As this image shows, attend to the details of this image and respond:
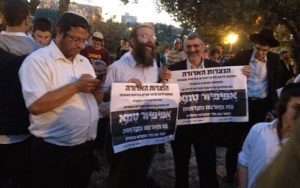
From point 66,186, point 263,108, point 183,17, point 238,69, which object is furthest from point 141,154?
point 183,17

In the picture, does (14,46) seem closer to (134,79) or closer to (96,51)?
(134,79)

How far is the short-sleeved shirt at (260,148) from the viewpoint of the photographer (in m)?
3.04

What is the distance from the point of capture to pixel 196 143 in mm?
4949

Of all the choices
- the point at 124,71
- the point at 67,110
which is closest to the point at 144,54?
the point at 124,71

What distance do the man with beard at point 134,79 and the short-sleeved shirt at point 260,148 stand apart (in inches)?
55.4

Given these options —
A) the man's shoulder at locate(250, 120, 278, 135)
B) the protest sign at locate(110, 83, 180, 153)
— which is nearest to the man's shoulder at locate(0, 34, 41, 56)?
the protest sign at locate(110, 83, 180, 153)

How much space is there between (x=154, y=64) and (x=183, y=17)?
1309 centimetres

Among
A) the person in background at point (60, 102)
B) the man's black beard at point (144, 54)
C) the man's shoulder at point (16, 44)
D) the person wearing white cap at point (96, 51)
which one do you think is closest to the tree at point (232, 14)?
the person wearing white cap at point (96, 51)

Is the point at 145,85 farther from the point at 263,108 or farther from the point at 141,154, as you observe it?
the point at 263,108

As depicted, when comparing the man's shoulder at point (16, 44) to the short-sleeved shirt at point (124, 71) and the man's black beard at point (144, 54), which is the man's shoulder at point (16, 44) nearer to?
the short-sleeved shirt at point (124, 71)

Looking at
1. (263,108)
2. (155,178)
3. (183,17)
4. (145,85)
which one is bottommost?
(155,178)

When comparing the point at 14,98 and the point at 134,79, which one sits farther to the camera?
the point at 134,79

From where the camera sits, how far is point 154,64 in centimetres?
461

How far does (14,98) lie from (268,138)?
2031mm
